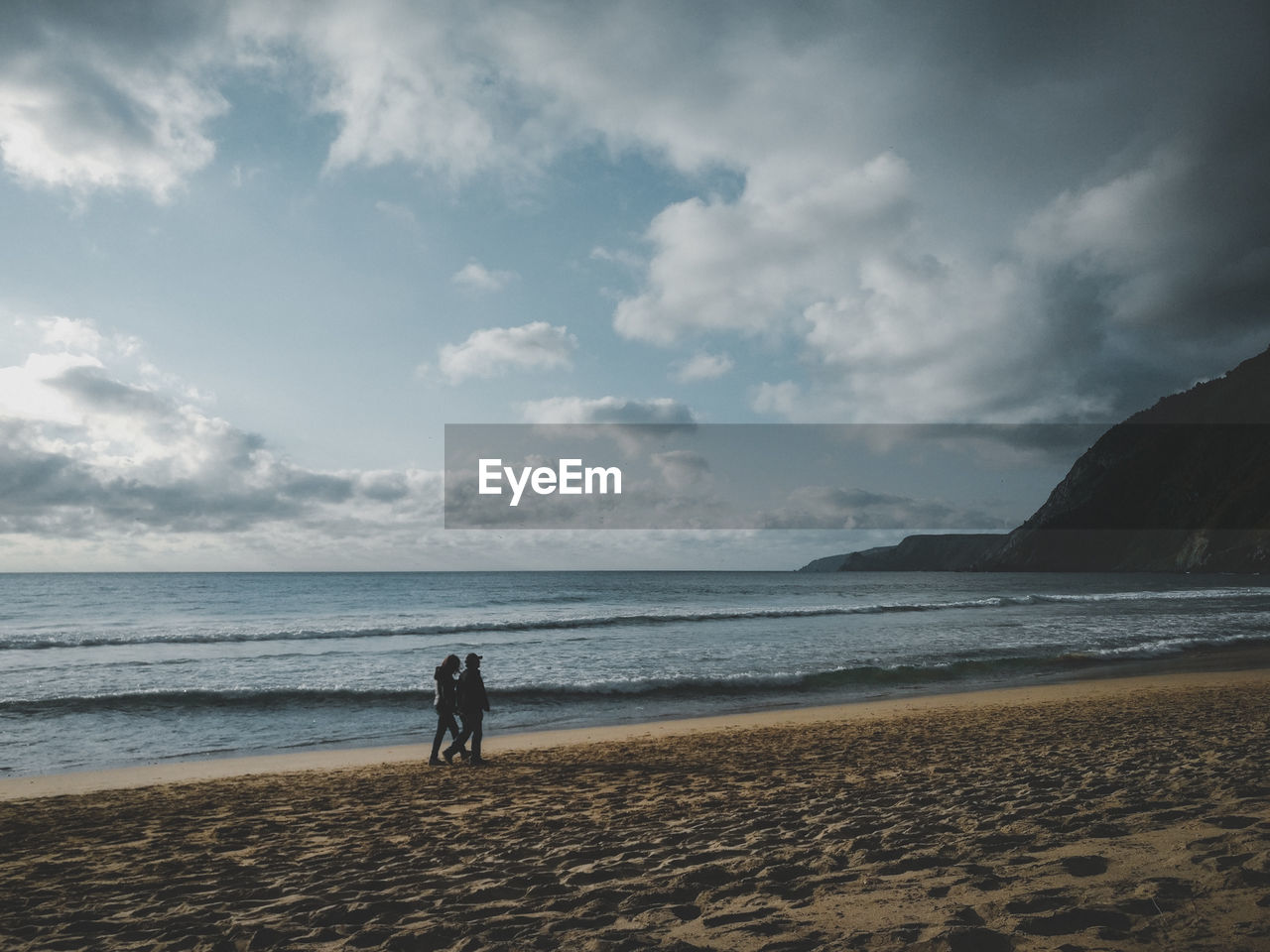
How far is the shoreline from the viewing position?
10.6 metres

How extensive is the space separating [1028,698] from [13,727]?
75.7 ft

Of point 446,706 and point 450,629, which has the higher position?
point 446,706

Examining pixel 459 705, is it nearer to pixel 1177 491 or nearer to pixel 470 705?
pixel 470 705

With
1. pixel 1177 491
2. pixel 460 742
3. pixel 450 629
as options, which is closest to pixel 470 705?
pixel 460 742

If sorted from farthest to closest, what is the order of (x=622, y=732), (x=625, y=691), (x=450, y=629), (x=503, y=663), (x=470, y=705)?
(x=450, y=629) < (x=503, y=663) < (x=625, y=691) < (x=622, y=732) < (x=470, y=705)

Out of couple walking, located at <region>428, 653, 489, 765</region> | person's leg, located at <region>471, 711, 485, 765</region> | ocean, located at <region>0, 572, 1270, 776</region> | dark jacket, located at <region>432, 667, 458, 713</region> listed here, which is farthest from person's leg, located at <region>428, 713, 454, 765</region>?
ocean, located at <region>0, 572, 1270, 776</region>

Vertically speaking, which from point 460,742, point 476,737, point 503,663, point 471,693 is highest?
point 471,693

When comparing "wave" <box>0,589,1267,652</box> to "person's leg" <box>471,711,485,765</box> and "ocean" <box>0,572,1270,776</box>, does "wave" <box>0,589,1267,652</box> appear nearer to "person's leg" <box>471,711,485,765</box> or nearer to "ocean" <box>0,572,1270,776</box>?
"ocean" <box>0,572,1270,776</box>

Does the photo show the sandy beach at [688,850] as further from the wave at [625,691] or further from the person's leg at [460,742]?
the wave at [625,691]

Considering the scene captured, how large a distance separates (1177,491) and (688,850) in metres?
136

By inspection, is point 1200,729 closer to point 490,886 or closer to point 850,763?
point 850,763

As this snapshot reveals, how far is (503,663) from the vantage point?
23.6 meters

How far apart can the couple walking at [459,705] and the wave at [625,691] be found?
20.0 feet

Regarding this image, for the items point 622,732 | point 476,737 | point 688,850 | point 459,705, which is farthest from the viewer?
point 622,732
